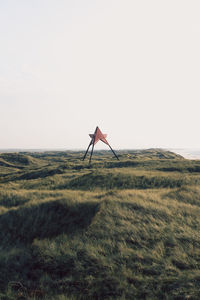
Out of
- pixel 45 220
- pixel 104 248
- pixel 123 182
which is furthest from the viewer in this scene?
pixel 123 182

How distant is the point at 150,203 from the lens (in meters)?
9.88

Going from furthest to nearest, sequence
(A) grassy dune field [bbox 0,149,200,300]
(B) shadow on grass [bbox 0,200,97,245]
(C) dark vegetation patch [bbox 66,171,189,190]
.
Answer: (C) dark vegetation patch [bbox 66,171,189,190] → (B) shadow on grass [bbox 0,200,97,245] → (A) grassy dune field [bbox 0,149,200,300]

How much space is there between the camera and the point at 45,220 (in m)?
9.77

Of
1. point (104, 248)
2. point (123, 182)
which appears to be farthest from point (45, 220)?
point (123, 182)

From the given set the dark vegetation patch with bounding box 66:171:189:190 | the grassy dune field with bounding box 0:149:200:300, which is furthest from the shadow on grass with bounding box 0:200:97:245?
the dark vegetation patch with bounding box 66:171:189:190

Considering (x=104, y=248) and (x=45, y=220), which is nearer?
(x=104, y=248)

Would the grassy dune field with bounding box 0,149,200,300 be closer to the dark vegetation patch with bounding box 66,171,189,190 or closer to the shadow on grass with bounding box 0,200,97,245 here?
the shadow on grass with bounding box 0,200,97,245

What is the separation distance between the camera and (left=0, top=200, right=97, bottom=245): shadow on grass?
8766mm

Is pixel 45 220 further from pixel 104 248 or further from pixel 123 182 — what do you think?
pixel 123 182

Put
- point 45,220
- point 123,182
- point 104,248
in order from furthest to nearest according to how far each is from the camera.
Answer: point 123,182
point 45,220
point 104,248

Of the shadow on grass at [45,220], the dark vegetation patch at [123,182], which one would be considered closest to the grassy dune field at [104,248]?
the shadow on grass at [45,220]

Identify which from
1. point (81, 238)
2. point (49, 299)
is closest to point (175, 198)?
point (81, 238)

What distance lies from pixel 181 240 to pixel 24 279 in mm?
5685

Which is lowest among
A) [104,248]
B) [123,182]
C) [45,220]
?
[45,220]
